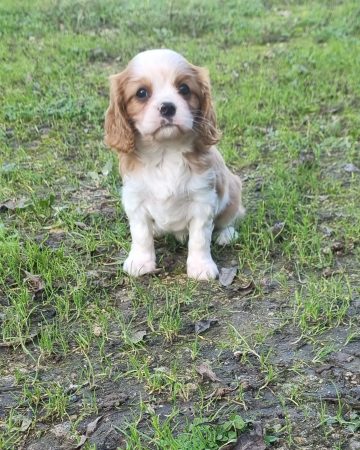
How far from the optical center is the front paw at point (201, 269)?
379cm

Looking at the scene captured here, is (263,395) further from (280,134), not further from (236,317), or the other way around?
(280,134)

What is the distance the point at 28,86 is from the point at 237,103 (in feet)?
7.06

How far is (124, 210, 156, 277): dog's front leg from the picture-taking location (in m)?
3.82

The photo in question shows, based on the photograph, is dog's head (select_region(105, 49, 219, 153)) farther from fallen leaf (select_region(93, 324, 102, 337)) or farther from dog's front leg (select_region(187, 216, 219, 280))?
fallen leaf (select_region(93, 324, 102, 337))

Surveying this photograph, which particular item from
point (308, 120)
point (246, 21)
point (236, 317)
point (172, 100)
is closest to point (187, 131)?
point (172, 100)

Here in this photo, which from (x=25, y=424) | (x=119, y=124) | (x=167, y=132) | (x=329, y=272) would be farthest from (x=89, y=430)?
(x=329, y=272)

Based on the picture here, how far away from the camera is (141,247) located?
3865 mm

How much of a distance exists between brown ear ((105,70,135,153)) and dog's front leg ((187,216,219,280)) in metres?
0.58

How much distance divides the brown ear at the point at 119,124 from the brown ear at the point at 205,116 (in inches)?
15.0

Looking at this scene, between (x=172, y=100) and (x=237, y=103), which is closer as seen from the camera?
(x=172, y=100)

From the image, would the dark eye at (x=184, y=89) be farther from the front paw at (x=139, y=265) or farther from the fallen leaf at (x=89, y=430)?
the fallen leaf at (x=89, y=430)

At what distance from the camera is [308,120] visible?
20.2 feet

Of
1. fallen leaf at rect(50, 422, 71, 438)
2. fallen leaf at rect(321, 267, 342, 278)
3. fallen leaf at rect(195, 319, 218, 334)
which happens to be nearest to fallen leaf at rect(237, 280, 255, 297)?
fallen leaf at rect(195, 319, 218, 334)

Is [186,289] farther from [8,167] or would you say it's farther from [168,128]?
[8,167]
